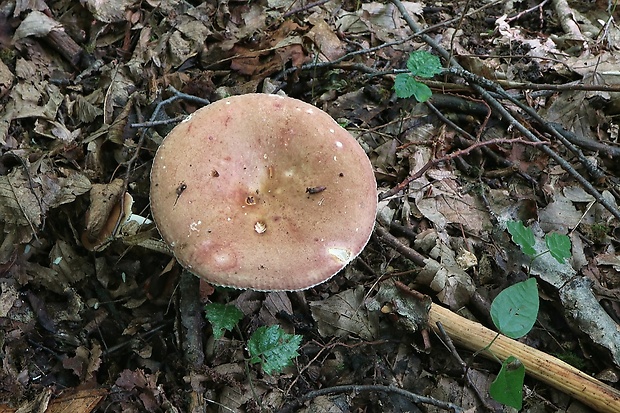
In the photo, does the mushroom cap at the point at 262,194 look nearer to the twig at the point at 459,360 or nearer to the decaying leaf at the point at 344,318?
the decaying leaf at the point at 344,318

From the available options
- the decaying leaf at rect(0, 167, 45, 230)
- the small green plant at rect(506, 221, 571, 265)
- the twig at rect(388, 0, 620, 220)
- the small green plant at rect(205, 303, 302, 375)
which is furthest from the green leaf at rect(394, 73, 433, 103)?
the decaying leaf at rect(0, 167, 45, 230)

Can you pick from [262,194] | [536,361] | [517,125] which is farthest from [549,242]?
[262,194]

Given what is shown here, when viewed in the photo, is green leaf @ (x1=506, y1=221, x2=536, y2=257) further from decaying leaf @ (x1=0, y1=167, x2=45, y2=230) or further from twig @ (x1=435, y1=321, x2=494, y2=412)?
decaying leaf @ (x1=0, y1=167, x2=45, y2=230)

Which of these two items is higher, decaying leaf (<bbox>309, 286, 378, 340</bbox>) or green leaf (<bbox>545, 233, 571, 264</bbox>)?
green leaf (<bbox>545, 233, 571, 264</bbox>)

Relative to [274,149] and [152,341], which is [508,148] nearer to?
[274,149]

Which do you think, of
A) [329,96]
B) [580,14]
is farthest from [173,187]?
[580,14]

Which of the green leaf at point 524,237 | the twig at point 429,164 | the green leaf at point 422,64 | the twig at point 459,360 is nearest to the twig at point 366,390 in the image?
the twig at point 459,360
